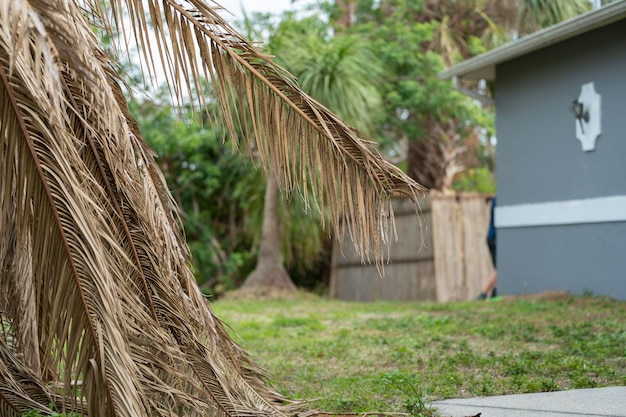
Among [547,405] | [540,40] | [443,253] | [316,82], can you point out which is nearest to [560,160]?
[540,40]

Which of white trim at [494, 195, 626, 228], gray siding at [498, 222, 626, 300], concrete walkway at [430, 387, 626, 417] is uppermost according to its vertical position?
white trim at [494, 195, 626, 228]

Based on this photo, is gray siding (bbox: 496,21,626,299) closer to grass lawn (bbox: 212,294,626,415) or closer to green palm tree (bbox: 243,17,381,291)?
grass lawn (bbox: 212,294,626,415)

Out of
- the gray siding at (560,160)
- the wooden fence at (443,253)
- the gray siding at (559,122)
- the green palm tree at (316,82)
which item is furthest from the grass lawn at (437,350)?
the green palm tree at (316,82)

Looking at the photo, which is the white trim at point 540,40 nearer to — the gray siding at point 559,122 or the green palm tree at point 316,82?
the gray siding at point 559,122

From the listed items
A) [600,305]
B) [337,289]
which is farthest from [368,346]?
[337,289]

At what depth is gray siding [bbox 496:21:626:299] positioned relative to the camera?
9578mm

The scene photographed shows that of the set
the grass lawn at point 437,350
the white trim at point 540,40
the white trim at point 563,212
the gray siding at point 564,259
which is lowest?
the grass lawn at point 437,350

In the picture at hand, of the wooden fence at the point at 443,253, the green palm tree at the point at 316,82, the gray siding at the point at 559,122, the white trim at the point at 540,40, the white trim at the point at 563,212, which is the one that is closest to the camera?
the white trim at the point at 540,40

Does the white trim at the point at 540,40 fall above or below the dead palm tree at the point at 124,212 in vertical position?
above

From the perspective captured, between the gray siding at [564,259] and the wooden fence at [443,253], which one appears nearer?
the gray siding at [564,259]

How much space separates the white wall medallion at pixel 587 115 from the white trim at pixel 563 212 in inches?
28.7

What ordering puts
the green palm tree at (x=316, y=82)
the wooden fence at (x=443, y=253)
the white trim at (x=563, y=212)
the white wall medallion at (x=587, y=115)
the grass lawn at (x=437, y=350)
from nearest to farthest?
the grass lawn at (x=437, y=350), the white trim at (x=563, y=212), the white wall medallion at (x=587, y=115), the wooden fence at (x=443, y=253), the green palm tree at (x=316, y=82)

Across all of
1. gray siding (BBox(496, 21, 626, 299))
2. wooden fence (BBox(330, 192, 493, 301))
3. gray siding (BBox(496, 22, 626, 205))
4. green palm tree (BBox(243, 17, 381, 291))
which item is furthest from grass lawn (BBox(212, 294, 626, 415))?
green palm tree (BBox(243, 17, 381, 291))

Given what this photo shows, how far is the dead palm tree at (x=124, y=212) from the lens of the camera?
2.78 m
